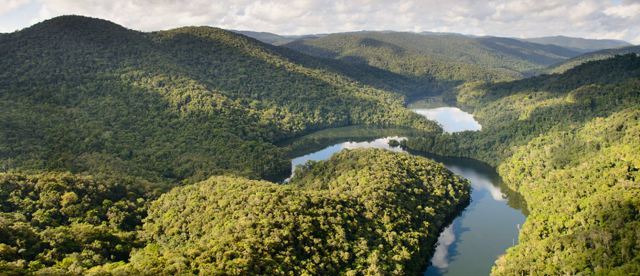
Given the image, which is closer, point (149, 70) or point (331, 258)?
point (331, 258)

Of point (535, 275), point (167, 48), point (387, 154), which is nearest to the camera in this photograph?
point (535, 275)

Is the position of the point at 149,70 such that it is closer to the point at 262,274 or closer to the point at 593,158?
the point at 262,274

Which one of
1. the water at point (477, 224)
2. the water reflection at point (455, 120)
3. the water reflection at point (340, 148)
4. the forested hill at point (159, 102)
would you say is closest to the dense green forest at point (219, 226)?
the water at point (477, 224)

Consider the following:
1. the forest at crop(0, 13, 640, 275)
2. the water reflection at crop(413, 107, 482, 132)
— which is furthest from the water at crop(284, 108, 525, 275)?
the water reflection at crop(413, 107, 482, 132)

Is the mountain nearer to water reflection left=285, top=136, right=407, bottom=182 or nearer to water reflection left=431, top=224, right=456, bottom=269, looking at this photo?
water reflection left=431, top=224, right=456, bottom=269

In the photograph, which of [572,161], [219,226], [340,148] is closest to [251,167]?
[219,226]

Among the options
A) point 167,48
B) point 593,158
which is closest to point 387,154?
point 593,158

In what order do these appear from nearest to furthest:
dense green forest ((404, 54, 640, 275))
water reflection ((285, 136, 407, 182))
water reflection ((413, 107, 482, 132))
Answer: dense green forest ((404, 54, 640, 275)), water reflection ((285, 136, 407, 182)), water reflection ((413, 107, 482, 132))
